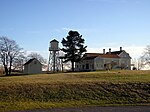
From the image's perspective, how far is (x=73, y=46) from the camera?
2997 inches

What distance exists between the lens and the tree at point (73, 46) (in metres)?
75.2

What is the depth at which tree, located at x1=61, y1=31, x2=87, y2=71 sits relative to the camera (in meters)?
75.2

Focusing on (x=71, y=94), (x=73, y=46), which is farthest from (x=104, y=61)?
(x=71, y=94)

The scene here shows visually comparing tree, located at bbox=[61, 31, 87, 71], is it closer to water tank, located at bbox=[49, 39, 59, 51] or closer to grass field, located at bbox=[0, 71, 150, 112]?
water tank, located at bbox=[49, 39, 59, 51]

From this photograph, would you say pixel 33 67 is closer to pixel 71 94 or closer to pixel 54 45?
pixel 54 45

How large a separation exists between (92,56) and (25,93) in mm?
60215

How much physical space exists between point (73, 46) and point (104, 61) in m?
15.8

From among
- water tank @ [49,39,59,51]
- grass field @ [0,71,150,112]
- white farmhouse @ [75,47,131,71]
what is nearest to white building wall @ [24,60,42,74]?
water tank @ [49,39,59,51]

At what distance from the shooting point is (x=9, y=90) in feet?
101

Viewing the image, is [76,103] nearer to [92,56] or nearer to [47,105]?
[47,105]

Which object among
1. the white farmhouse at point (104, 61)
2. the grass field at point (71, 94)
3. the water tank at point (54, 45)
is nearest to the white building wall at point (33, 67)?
the water tank at point (54, 45)

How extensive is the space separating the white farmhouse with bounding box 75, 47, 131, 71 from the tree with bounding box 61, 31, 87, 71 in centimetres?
904

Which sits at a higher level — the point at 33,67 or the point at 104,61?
the point at 104,61

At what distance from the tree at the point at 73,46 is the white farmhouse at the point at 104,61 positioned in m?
9.04
